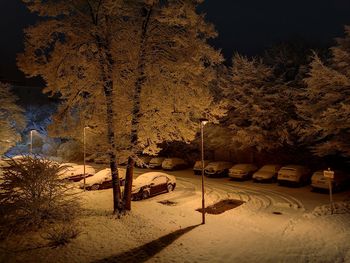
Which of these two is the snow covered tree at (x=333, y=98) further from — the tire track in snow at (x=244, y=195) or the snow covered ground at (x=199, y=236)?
the tire track in snow at (x=244, y=195)

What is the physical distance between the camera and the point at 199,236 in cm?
1323

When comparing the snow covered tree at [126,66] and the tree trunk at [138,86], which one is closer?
the snow covered tree at [126,66]

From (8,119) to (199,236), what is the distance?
1492 inches

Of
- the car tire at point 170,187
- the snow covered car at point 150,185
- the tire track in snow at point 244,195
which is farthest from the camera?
the car tire at point 170,187

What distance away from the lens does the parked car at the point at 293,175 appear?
24.0 m

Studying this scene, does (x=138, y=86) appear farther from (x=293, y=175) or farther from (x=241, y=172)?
(x=241, y=172)

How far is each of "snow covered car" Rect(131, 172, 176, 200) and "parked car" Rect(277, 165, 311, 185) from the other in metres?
8.18

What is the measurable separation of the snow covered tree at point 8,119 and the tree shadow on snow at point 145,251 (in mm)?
32092

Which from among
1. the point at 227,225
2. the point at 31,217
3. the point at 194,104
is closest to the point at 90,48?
the point at 194,104

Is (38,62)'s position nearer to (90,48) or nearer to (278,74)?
(90,48)

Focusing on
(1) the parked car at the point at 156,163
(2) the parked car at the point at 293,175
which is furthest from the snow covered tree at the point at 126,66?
(1) the parked car at the point at 156,163

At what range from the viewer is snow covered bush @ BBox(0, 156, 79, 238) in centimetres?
1280

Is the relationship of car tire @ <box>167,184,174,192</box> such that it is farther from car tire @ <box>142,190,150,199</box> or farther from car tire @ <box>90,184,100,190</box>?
car tire @ <box>90,184,100,190</box>

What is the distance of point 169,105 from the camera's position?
15.1m
